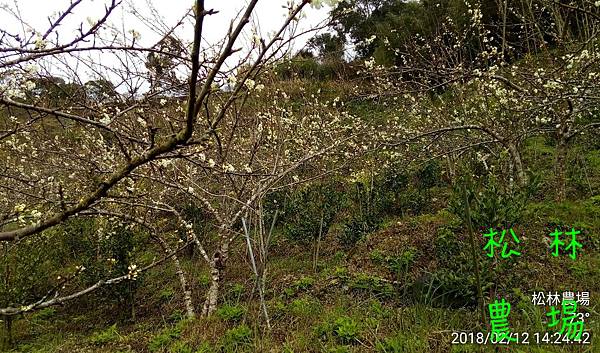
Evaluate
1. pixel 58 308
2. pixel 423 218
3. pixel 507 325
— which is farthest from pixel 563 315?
pixel 58 308

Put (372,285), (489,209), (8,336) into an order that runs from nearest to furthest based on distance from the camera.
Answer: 1. (489,209)
2. (372,285)
3. (8,336)

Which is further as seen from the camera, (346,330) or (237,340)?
(237,340)

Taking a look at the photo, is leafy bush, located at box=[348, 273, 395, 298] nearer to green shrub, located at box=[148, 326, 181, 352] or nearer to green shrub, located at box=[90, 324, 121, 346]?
green shrub, located at box=[148, 326, 181, 352]

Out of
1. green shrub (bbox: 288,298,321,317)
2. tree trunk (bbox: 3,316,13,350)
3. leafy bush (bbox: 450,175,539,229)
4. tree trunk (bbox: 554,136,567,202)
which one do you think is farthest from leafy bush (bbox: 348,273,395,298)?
tree trunk (bbox: 3,316,13,350)

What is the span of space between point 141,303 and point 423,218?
440 centimetres

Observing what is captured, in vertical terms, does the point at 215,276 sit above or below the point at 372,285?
above

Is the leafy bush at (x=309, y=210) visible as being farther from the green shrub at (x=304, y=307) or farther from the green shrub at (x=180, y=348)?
the green shrub at (x=180, y=348)

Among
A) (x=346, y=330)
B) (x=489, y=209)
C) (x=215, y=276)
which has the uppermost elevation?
(x=489, y=209)

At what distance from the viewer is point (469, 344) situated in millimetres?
2600

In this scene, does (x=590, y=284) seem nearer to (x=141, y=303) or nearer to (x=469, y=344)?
(x=469, y=344)
